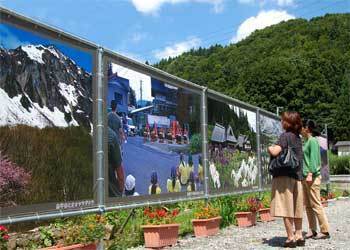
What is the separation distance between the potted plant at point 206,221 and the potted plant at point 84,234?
2938mm

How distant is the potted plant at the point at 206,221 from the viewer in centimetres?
908

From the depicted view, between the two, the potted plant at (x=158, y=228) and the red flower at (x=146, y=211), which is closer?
the potted plant at (x=158, y=228)

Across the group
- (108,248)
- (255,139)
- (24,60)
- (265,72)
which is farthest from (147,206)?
(265,72)

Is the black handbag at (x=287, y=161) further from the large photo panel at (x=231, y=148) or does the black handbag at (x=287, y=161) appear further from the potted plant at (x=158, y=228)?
the large photo panel at (x=231, y=148)

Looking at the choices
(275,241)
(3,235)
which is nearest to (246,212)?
(275,241)

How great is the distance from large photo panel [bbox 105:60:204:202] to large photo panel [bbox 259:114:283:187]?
4.38 metres

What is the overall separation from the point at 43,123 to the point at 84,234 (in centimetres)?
137

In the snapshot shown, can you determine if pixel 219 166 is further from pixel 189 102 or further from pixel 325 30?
pixel 325 30

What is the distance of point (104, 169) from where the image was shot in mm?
6695

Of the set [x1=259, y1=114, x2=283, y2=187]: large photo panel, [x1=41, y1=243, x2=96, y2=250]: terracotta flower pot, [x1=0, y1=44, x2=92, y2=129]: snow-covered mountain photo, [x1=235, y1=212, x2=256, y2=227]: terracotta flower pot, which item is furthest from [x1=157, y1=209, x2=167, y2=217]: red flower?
[x1=259, y1=114, x2=283, y2=187]: large photo panel

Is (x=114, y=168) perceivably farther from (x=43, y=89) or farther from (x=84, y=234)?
(x=43, y=89)

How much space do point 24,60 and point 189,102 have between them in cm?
456

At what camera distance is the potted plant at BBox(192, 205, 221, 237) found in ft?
29.8

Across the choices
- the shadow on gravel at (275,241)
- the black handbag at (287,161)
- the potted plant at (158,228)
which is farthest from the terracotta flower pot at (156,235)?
the black handbag at (287,161)
